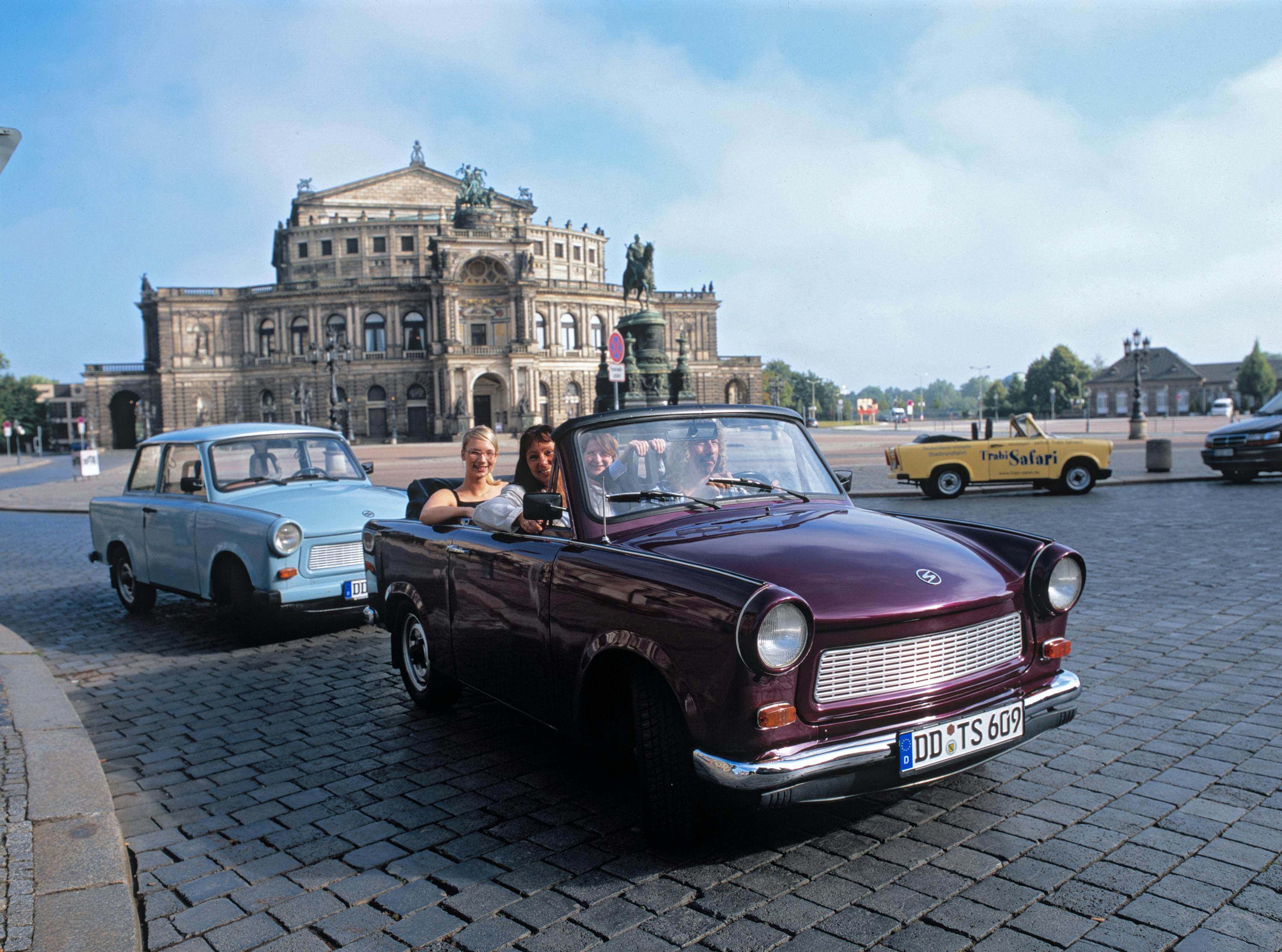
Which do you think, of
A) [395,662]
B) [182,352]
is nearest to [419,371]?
[182,352]

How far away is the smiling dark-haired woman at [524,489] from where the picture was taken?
4.50 meters

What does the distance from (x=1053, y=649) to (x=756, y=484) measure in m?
1.48

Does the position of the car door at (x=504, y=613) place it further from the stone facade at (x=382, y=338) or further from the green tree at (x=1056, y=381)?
the green tree at (x=1056, y=381)

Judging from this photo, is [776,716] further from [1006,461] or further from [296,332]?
[296,332]

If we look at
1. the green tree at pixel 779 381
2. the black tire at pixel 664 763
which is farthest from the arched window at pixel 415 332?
the black tire at pixel 664 763

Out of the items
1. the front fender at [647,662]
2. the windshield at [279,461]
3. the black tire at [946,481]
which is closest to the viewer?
the front fender at [647,662]

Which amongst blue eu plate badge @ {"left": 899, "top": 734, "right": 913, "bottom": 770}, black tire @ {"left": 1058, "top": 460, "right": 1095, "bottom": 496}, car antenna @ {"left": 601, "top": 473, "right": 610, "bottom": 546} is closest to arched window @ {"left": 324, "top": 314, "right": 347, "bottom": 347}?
black tire @ {"left": 1058, "top": 460, "right": 1095, "bottom": 496}

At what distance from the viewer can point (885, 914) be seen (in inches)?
120

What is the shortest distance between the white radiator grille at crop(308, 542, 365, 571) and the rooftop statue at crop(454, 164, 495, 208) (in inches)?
3298

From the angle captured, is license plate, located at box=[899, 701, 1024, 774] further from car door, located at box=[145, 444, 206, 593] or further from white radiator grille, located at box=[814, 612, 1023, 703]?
car door, located at box=[145, 444, 206, 593]

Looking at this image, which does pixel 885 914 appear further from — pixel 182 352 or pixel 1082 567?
pixel 182 352

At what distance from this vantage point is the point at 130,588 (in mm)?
8992

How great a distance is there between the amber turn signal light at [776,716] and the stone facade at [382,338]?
2986 inches

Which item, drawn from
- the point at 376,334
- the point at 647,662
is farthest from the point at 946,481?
the point at 376,334
